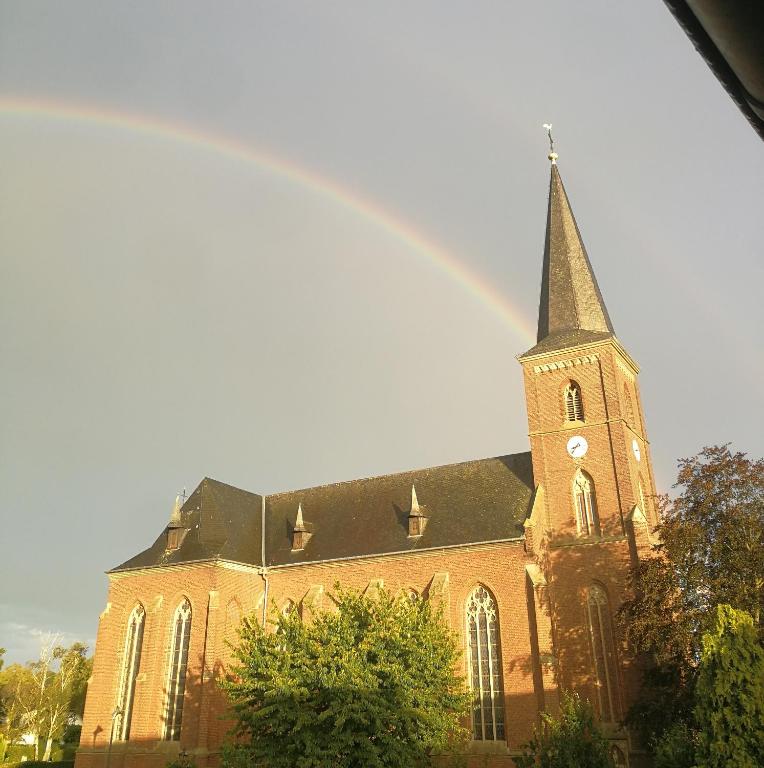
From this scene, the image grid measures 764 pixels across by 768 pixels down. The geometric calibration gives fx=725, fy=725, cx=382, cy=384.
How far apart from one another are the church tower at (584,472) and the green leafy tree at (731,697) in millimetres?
10586

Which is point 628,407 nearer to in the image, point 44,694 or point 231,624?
point 231,624

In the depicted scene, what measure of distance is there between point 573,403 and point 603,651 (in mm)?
11559

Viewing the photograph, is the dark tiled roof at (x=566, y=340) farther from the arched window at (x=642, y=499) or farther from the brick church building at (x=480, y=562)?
the arched window at (x=642, y=499)

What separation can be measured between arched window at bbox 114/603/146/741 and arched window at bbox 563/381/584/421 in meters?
24.1

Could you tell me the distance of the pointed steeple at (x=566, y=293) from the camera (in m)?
37.0

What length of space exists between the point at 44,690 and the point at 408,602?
52.2 metres

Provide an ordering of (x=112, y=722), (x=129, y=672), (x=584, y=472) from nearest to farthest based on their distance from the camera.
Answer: (x=584, y=472) → (x=112, y=722) → (x=129, y=672)

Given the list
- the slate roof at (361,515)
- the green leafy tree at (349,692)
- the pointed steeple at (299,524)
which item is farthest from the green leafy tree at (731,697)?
the pointed steeple at (299,524)

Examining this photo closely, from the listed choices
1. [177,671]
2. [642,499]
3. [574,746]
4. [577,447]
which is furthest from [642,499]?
[177,671]

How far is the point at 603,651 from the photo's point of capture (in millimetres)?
29672

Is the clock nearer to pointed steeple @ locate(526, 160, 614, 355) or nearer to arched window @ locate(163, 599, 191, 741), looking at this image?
pointed steeple @ locate(526, 160, 614, 355)

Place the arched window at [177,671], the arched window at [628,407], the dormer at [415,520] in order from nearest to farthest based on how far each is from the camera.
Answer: the arched window at [177,671] < the arched window at [628,407] < the dormer at [415,520]

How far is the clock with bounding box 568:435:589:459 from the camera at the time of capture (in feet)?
111

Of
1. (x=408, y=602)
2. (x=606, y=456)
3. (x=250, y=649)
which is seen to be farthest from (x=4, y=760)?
(x=606, y=456)
